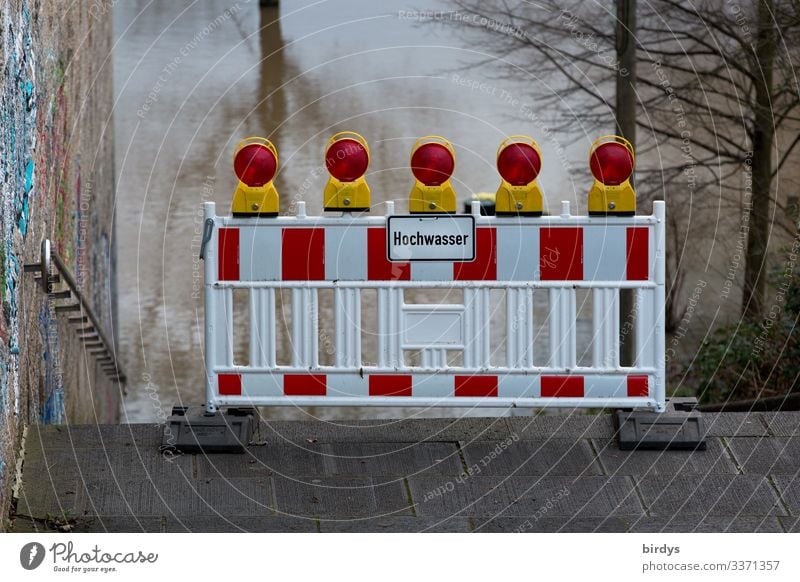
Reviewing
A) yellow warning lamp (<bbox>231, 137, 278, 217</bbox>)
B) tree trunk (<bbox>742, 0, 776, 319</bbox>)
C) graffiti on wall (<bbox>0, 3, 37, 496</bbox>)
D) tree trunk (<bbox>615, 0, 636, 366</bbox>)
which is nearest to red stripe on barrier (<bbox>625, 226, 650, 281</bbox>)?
yellow warning lamp (<bbox>231, 137, 278, 217</bbox>)

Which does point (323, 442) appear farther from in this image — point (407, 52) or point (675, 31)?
point (407, 52)

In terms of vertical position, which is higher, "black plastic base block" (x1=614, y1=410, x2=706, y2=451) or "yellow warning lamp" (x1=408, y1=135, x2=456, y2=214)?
"yellow warning lamp" (x1=408, y1=135, x2=456, y2=214)

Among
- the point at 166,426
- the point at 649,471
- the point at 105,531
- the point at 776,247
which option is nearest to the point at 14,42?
the point at 166,426

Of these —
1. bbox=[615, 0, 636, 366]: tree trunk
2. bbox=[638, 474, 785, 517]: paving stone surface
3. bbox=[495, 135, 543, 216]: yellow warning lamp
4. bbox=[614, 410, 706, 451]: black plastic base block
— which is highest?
bbox=[615, 0, 636, 366]: tree trunk

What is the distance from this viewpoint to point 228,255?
632 centimetres

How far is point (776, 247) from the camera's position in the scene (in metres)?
13.6

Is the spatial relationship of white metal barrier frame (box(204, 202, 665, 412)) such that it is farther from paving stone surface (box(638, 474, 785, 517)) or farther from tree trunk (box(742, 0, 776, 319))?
tree trunk (box(742, 0, 776, 319))

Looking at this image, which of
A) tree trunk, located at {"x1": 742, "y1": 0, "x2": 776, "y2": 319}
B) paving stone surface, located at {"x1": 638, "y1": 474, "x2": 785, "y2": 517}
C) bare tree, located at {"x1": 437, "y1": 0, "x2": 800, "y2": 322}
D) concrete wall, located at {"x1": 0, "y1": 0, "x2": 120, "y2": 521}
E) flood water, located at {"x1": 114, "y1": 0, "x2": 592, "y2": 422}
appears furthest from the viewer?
flood water, located at {"x1": 114, "y1": 0, "x2": 592, "y2": 422}

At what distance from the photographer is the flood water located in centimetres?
1798

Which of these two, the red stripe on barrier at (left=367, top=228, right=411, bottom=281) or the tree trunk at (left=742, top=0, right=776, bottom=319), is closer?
the red stripe on barrier at (left=367, top=228, right=411, bottom=281)

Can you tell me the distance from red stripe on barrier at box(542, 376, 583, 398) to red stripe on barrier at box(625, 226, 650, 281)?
0.50m


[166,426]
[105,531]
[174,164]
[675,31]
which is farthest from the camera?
[174,164]

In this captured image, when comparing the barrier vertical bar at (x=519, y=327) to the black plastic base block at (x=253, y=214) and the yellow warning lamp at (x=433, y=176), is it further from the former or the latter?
the black plastic base block at (x=253, y=214)

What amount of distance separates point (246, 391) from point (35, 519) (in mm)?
1123
